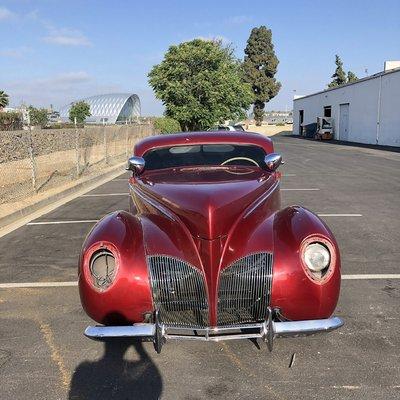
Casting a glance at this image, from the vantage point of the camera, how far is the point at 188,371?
10.7 feet

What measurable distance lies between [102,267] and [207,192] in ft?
3.40

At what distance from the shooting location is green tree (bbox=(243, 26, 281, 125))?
7675 centimetres

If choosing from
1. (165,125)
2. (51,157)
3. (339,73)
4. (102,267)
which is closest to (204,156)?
(102,267)

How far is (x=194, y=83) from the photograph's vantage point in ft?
108

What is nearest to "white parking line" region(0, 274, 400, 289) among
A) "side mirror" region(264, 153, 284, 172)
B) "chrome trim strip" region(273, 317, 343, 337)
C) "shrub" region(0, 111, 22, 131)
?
"side mirror" region(264, 153, 284, 172)

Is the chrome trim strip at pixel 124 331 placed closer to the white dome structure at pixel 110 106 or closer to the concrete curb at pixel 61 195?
the concrete curb at pixel 61 195

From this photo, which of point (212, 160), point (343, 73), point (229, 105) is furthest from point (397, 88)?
point (343, 73)

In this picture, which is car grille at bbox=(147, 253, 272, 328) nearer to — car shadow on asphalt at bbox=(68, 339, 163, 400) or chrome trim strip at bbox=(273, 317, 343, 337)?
chrome trim strip at bbox=(273, 317, 343, 337)

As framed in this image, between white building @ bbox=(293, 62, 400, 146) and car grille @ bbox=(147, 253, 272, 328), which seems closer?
car grille @ bbox=(147, 253, 272, 328)

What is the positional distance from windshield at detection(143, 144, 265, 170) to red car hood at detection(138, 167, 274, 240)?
18 cm

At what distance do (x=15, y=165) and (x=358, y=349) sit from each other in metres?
19.5

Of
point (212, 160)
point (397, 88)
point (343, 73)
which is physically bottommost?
point (212, 160)

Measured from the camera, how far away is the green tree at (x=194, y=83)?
3266 cm

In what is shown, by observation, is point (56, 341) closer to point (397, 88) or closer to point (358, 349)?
point (358, 349)
